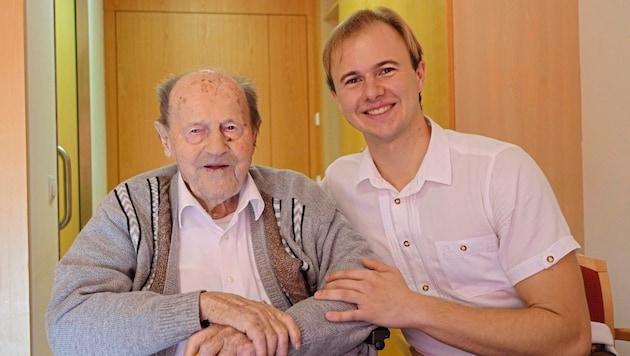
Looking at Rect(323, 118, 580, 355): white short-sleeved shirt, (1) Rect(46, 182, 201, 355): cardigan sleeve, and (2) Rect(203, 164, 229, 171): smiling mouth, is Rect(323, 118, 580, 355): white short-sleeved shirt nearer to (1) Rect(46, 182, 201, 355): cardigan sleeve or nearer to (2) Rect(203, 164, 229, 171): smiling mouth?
(2) Rect(203, 164, 229, 171): smiling mouth

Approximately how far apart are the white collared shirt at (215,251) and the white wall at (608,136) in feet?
5.02

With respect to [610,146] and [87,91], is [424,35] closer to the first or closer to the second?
[610,146]

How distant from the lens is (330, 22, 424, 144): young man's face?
1.49 m

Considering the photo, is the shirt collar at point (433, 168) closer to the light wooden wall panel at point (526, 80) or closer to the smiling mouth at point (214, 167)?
the smiling mouth at point (214, 167)

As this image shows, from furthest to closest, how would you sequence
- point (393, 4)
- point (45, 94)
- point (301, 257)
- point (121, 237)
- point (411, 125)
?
point (393, 4), point (45, 94), point (411, 125), point (301, 257), point (121, 237)

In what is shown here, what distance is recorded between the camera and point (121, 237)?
4.09 feet

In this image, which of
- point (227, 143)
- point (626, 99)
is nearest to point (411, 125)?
point (227, 143)

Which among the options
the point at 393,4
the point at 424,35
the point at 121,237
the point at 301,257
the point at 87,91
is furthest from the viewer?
the point at 87,91

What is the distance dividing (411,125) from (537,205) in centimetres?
39

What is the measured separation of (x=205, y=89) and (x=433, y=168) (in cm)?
59

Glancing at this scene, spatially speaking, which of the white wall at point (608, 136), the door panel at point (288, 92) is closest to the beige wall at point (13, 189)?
the white wall at point (608, 136)

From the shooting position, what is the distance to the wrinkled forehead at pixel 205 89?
4.35ft

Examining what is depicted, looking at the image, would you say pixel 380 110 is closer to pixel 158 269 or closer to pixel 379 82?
pixel 379 82

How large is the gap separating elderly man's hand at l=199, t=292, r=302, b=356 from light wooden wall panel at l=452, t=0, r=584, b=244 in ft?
4.48
